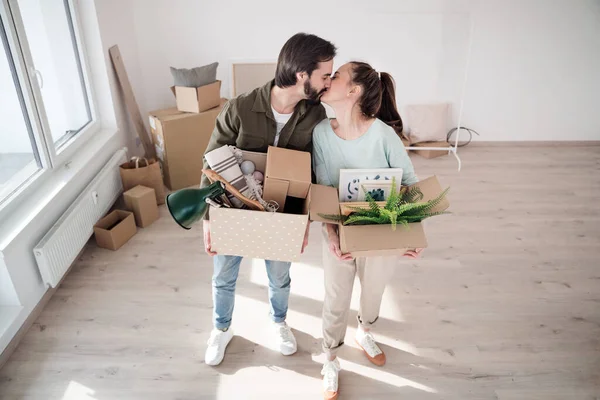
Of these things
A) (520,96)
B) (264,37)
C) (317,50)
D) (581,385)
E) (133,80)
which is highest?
(317,50)

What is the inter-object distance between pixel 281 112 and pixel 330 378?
1.16 metres

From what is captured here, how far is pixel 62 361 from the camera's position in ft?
6.88

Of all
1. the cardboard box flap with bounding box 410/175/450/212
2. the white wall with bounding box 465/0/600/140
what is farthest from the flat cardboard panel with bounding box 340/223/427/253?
the white wall with bounding box 465/0/600/140

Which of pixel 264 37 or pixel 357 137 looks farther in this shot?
pixel 264 37

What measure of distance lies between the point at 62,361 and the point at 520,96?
169 inches

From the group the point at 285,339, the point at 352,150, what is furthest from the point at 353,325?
the point at 352,150

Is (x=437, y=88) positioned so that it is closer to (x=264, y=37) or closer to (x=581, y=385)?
(x=264, y=37)

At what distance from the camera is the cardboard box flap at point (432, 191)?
159 cm

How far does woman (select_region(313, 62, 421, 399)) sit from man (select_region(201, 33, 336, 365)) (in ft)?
0.20

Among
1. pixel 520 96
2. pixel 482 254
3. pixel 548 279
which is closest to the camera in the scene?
pixel 548 279

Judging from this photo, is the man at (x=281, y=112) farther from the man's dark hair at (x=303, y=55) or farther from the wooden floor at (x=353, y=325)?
the wooden floor at (x=353, y=325)

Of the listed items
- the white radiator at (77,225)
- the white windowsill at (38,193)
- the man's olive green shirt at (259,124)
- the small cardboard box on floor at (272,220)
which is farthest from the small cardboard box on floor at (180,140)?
the small cardboard box on floor at (272,220)

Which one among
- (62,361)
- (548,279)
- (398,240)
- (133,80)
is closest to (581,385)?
(548,279)

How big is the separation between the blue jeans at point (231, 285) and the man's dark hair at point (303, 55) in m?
0.80
